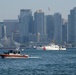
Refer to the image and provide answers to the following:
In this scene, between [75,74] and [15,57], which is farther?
[15,57]

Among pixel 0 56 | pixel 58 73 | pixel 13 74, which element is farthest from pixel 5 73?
pixel 0 56

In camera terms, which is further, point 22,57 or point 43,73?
point 22,57

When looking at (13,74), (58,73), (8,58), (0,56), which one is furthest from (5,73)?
(0,56)

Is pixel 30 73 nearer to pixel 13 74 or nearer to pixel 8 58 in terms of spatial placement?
pixel 13 74

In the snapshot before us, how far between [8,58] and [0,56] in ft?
30.2

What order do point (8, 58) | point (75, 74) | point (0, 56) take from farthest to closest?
point (0, 56) < point (8, 58) < point (75, 74)

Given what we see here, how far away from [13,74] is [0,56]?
5862cm

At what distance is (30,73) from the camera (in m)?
78.3

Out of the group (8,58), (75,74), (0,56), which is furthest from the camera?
(0,56)

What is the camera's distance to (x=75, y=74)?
7519 cm

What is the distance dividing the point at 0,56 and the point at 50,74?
5936 centimetres

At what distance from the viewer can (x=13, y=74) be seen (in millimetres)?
76250

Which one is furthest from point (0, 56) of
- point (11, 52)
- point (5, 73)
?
point (5, 73)

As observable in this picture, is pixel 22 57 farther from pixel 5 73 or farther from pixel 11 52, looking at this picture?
pixel 5 73
